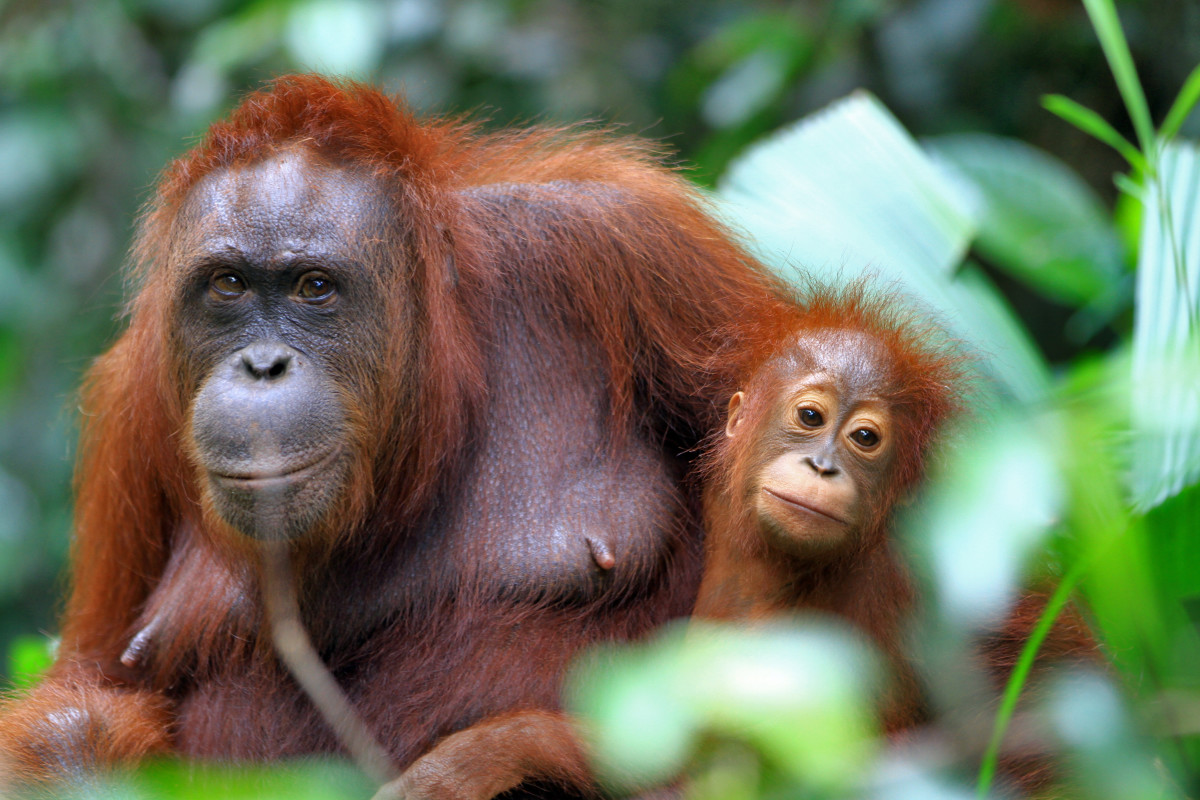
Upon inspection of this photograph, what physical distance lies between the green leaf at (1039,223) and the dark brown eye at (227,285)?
5.36 ft

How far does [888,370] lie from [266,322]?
3.45 ft

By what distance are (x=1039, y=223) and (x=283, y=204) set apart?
177cm

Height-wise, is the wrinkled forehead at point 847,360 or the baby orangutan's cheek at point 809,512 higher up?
the wrinkled forehead at point 847,360

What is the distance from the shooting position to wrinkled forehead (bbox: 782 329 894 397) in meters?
1.97

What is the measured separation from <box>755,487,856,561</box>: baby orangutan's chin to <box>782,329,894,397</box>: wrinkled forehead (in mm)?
219

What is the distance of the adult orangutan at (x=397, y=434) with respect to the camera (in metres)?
1.95

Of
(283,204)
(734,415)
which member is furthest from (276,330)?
(734,415)

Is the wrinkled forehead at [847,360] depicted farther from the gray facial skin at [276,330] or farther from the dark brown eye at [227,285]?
the dark brown eye at [227,285]

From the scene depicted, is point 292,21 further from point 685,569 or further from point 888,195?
point 685,569

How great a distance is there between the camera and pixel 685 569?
2.21 metres

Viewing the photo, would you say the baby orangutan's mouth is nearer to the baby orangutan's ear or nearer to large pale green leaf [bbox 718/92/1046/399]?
the baby orangutan's ear

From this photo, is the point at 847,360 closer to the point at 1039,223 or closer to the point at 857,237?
the point at 857,237

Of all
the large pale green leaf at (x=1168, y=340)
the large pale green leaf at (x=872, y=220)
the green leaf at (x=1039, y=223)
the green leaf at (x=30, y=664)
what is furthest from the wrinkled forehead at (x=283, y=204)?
the green leaf at (x=1039, y=223)

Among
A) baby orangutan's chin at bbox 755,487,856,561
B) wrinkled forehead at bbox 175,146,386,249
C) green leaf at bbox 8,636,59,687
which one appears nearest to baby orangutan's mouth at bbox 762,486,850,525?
baby orangutan's chin at bbox 755,487,856,561
